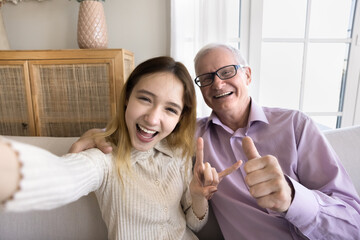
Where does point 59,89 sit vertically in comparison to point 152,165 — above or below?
above

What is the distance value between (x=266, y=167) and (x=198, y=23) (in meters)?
1.49

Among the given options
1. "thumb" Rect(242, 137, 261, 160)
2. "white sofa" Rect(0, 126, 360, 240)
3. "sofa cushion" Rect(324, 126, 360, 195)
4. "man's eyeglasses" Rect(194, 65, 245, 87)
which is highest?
"man's eyeglasses" Rect(194, 65, 245, 87)

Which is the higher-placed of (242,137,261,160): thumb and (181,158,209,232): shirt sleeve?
(242,137,261,160): thumb

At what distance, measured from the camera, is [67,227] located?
1.02m

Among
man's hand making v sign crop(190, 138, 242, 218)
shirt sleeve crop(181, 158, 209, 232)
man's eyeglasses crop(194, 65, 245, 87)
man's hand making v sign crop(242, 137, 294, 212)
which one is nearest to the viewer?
man's hand making v sign crop(242, 137, 294, 212)

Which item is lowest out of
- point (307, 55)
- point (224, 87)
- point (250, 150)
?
point (250, 150)

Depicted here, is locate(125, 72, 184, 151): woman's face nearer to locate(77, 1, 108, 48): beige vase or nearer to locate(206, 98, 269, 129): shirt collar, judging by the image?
locate(206, 98, 269, 129): shirt collar

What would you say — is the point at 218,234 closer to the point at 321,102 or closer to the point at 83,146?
the point at 83,146

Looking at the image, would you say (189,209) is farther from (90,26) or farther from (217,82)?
(90,26)

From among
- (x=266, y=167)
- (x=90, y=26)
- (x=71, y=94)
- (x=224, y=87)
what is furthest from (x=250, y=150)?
(x=90, y=26)

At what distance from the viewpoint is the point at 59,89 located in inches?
59.0

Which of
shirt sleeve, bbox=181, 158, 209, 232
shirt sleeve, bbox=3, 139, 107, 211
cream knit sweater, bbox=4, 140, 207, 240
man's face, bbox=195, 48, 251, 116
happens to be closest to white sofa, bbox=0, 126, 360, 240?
cream knit sweater, bbox=4, 140, 207, 240

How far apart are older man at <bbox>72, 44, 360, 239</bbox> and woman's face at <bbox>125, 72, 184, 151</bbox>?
0.63 ft

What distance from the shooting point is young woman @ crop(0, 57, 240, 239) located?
771mm
